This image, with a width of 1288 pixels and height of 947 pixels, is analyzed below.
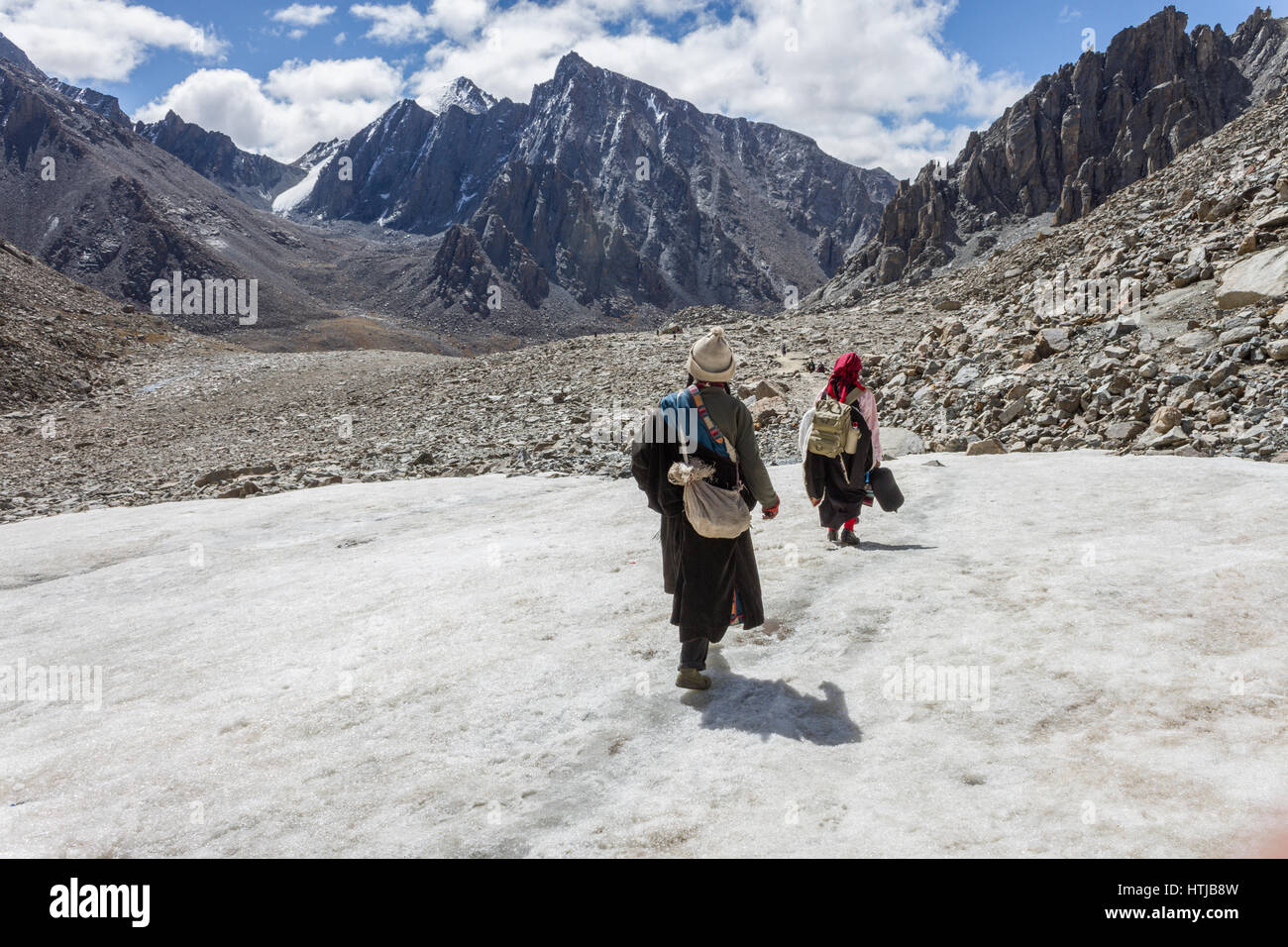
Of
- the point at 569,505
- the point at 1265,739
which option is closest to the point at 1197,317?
the point at 569,505

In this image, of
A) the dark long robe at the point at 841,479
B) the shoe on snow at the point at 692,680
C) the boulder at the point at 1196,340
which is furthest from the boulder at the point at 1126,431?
the shoe on snow at the point at 692,680

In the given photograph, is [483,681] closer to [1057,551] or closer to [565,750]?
[565,750]

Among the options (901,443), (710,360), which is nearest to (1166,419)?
(901,443)

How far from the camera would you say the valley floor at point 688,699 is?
10.5 ft

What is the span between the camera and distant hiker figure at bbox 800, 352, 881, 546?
7.23 m

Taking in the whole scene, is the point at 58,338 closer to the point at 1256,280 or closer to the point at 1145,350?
the point at 1145,350

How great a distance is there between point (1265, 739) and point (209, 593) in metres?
8.01

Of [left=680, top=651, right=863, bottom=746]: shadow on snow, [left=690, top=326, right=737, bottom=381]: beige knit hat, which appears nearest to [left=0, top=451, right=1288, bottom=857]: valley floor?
[left=680, top=651, right=863, bottom=746]: shadow on snow

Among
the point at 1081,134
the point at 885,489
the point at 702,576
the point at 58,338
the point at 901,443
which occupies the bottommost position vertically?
the point at 702,576

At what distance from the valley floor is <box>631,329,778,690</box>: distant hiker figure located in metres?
0.44

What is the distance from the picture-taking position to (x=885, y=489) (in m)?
7.52

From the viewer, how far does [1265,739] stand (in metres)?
3.33

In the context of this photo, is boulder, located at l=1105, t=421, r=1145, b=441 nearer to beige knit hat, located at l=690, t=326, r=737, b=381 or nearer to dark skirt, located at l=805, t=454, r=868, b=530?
dark skirt, located at l=805, t=454, r=868, b=530

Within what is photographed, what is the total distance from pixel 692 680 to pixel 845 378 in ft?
13.0
